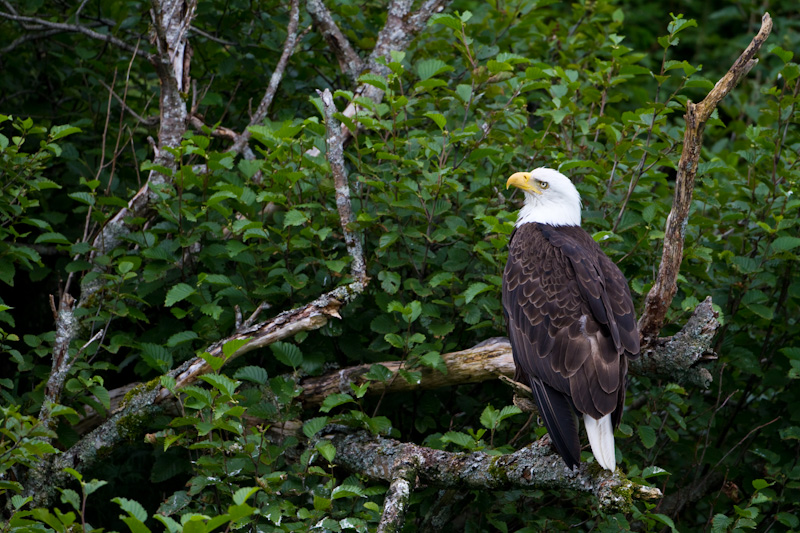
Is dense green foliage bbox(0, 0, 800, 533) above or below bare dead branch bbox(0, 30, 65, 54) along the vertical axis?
below

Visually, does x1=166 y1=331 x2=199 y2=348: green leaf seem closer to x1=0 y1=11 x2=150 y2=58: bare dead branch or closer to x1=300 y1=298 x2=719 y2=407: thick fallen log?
x1=300 y1=298 x2=719 y2=407: thick fallen log

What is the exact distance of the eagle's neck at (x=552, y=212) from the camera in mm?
5008

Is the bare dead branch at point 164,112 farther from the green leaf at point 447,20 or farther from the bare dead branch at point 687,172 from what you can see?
the bare dead branch at point 687,172

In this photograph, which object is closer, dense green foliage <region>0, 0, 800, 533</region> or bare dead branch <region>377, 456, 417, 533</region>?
bare dead branch <region>377, 456, 417, 533</region>

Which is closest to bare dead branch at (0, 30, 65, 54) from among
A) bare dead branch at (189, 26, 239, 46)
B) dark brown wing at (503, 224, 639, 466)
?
bare dead branch at (189, 26, 239, 46)

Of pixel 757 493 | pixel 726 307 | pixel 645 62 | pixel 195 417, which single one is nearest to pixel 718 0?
pixel 645 62

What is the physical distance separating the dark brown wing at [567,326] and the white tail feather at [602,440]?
4 centimetres

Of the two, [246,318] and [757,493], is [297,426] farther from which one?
[757,493]

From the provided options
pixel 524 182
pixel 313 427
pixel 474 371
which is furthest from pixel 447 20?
pixel 313 427

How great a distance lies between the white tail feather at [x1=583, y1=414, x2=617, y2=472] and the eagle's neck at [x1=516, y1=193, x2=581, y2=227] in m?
1.46

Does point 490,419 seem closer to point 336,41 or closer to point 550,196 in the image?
point 550,196

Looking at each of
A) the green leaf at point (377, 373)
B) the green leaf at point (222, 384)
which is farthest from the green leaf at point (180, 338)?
the green leaf at point (377, 373)

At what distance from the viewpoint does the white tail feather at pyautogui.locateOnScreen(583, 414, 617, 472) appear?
3.60 m

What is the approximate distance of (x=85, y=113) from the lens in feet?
20.8
